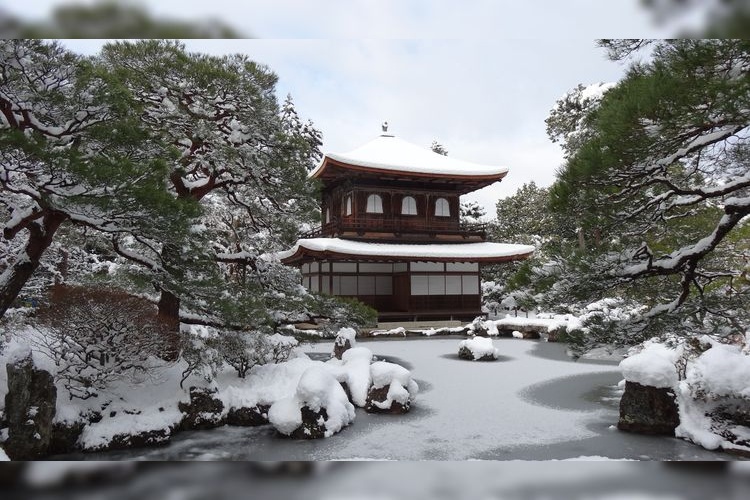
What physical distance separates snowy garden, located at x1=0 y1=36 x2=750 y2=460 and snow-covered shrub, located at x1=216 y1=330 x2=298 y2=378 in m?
0.01

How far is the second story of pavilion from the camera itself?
126 inches

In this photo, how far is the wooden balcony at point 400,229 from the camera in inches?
129

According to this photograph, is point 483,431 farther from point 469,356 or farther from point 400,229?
point 400,229

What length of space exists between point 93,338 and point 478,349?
238cm

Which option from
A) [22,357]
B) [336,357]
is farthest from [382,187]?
[22,357]

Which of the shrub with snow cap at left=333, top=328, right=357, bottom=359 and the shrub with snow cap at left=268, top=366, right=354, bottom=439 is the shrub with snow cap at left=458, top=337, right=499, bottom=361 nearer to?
the shrub with snow cap at left=333, top=328, right=357, bottom=359

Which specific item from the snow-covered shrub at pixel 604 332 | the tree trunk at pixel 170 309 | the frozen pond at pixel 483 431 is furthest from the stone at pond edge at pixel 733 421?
the tree trunk at pixel 170 309

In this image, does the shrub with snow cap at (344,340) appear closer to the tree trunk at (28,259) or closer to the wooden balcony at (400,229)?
the wooden balcony at (400,229)

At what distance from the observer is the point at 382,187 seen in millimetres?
3443

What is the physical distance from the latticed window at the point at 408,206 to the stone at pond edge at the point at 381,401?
51.6 inches

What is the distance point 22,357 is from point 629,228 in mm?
3365

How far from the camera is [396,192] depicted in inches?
136

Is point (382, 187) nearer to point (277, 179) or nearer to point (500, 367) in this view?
point (277, 179)

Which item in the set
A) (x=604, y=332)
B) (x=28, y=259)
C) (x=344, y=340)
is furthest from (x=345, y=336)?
(x=28, y=259)
